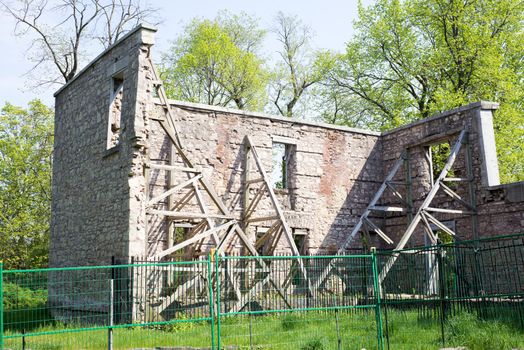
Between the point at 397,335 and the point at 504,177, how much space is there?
13726 millimetres

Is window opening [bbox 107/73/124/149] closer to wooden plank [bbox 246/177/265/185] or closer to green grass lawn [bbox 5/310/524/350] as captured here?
wooden plank [bbox 246/177/265/185]

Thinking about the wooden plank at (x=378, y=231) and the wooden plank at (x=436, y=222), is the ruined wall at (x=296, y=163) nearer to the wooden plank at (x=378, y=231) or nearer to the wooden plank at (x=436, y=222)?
the wooden plank at (x=378, y=231)

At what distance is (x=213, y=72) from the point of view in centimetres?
3002

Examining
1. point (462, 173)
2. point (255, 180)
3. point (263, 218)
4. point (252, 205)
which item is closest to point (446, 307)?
point (263, 218)

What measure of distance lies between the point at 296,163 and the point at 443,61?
31.4 ft

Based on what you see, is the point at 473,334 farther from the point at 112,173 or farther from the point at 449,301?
the point at 112,173

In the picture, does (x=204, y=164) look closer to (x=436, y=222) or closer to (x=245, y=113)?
(x=245, y=113)

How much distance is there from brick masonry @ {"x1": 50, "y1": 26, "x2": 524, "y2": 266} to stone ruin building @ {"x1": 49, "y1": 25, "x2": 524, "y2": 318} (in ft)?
→ 0.12

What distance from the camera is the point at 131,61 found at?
13.3 meters

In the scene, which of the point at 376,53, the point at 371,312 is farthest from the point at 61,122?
the point at 376,53

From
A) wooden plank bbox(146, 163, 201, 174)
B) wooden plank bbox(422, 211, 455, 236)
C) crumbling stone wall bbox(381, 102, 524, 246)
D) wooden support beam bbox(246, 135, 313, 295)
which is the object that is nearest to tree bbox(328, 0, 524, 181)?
crumbling stone wall bbox(381, 102, 524, 246)

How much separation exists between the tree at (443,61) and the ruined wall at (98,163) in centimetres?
1294

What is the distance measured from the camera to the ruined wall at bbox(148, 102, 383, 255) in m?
15.4

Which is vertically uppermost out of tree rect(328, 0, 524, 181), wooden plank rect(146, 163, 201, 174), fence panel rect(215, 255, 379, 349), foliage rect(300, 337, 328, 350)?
tree rect(328, 0, 524, 181)
